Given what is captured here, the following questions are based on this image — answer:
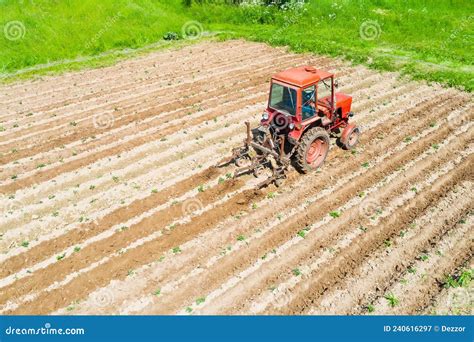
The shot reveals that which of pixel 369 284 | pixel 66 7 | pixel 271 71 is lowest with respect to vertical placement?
pixel 369 284

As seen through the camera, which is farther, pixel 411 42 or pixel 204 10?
pixel 204 10

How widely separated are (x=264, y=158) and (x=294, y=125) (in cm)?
139

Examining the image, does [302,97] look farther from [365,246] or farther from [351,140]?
[365,246]

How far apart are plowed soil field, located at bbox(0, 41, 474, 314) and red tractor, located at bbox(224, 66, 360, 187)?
0.46 m

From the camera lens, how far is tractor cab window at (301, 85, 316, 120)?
10.3 meters

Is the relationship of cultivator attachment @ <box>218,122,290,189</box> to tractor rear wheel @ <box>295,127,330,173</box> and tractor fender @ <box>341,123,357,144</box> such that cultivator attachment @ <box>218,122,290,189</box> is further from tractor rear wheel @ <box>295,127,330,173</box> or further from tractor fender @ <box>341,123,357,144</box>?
tractor fender @ <box>341,123,357,144</box>

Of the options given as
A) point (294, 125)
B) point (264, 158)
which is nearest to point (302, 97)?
point (294, 125)

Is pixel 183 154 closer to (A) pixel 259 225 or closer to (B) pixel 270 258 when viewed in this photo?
(A) pixel 259 225

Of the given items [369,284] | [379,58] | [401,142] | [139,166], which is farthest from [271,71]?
[369,284]

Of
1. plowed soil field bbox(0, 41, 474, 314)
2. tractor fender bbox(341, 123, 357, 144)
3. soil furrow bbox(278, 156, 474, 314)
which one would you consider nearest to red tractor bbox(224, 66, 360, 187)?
plowed soil field bbox(0, 41, 474, 314)

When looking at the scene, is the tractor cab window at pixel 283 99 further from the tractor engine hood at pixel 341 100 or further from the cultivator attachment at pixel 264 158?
the tractor engine hood at pixel 341 100

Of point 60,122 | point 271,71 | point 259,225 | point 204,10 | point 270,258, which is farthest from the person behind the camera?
point 204,10

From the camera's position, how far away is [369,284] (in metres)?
8.06

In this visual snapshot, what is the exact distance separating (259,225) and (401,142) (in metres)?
6.20
